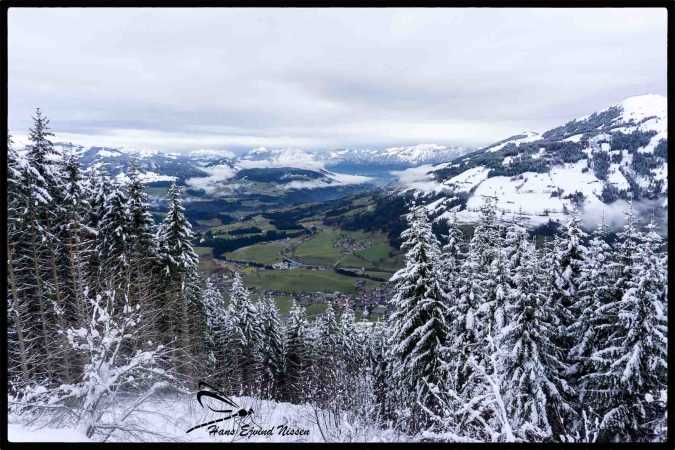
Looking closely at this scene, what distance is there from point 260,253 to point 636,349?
169 m

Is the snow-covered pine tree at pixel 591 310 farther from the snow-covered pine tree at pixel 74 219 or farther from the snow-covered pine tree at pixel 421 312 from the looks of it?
the snow-covered pine tree at pixel 74 219

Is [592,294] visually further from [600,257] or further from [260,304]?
[260,304]

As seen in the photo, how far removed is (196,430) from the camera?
23.6 feet

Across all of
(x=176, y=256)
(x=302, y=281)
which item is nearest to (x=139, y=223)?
(x=176, y=256)

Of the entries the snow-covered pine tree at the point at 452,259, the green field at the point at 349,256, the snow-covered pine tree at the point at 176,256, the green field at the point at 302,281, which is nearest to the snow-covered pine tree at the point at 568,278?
the snow-covered pine tree at the point at 452,259

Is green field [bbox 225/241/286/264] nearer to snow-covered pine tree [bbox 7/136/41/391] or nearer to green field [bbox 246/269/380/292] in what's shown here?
green field [bbox 246/269/380/292]

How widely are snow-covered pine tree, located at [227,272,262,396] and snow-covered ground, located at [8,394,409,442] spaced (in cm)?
1905

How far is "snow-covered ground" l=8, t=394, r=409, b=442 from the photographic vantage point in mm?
6504

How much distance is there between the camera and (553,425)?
12812 mm

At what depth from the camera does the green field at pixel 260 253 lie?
160 metres

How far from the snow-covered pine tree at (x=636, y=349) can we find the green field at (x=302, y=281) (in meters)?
109

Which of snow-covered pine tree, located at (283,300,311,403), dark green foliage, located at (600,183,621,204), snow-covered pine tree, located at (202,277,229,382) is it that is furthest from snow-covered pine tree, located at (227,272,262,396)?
dark green foliage, located at (600,183,621,204)
